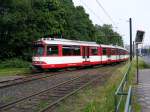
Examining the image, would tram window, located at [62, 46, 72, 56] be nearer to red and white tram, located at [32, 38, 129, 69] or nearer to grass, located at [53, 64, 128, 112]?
red and white tram, located at [32, 38, 129, 69]

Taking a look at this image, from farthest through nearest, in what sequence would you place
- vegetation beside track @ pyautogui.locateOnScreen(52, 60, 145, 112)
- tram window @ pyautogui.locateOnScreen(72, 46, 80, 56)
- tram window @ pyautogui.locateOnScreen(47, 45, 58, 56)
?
1. tram window @ pyautogui.locateOnScreen(72, 46, 80, 56)
2. tram window @ pyautogui.locateOnScreen(47, 45, 58, 56)
3. vegetation beside track @ pyautogui.locateOnScreen(52, 60, 145, 112)

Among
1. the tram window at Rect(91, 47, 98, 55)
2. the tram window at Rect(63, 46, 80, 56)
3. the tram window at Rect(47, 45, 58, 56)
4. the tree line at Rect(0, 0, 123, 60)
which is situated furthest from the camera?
the tree line at Rect(0, 0, 123, 60)

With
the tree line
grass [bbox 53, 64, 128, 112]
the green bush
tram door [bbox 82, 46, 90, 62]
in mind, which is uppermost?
the tree line

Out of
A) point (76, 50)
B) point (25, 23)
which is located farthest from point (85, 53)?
point (25, 23)

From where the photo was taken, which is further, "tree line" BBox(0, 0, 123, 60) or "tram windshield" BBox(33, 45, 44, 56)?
"tree line" BBox(0, 0, 123, 60)

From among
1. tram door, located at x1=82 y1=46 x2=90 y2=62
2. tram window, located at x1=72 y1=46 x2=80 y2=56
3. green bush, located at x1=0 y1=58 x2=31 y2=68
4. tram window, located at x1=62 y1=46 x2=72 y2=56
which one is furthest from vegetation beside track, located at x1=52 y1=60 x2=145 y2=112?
green bush, located at x1=0 y1=58 x2=31 y2=68

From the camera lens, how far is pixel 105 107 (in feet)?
43.4

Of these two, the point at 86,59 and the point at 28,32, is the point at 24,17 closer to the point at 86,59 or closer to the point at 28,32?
the point at 28,32

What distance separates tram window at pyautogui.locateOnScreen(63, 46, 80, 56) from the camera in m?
36.9

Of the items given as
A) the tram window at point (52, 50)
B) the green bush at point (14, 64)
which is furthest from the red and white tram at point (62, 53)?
the green bush at point (14, 64)

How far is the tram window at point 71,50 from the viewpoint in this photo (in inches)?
1454

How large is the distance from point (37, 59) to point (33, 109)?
68.3 ft

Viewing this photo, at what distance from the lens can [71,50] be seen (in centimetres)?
3853

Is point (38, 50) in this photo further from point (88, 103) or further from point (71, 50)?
point (88, 103)
